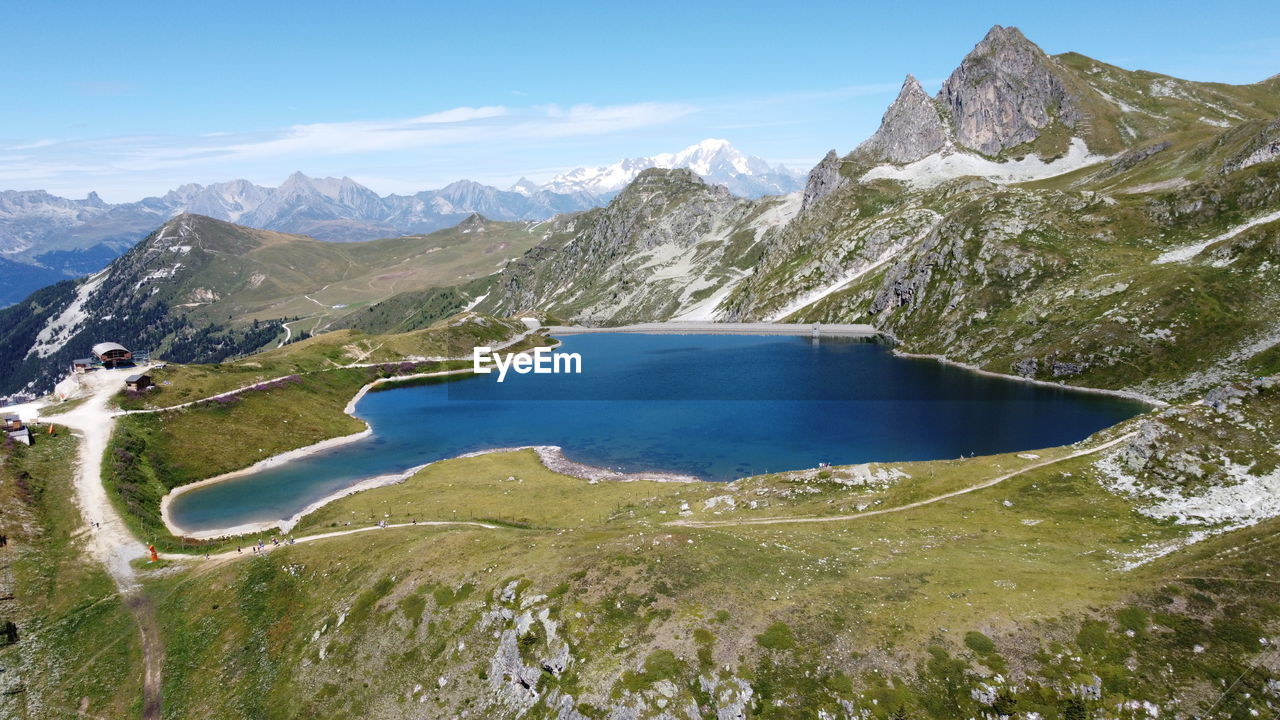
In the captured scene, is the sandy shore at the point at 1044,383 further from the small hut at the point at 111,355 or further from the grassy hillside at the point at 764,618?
the small hut at the point at 111,355

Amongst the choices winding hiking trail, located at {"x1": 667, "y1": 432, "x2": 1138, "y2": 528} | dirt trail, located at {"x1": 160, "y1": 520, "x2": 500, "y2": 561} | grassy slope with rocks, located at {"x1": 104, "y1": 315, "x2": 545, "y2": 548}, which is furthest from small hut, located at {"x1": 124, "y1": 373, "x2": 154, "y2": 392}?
winding hiking trail, located at {"x1": 667, "y1": 432, "x2": 1138, "y2": 528}

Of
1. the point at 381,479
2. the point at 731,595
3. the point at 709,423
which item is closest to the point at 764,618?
the point at 731,595

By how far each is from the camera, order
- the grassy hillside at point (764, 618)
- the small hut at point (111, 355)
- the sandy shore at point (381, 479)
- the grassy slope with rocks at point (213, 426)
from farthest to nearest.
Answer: the small hut at point (111, 355) < the grassy slope with rocks at point (213, 426) < the sandy shore at point (381, 479) < the grassy hillside at point (764, 618)

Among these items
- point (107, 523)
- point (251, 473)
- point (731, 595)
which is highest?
point (731, 595)

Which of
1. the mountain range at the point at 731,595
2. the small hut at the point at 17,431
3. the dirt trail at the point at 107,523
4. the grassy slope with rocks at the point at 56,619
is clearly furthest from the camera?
the small hut at the point at 17,431

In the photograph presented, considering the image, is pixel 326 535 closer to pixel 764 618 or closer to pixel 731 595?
pixel 731 595

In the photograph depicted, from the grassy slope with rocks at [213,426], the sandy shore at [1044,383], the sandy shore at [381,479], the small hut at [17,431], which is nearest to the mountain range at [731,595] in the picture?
the grassy slope with rocks at [213,426]

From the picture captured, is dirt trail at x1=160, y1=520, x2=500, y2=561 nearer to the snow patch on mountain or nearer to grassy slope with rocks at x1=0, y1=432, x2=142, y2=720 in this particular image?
grassy slope with rocks at x1=0, y1=432, x2=142, y2=720
